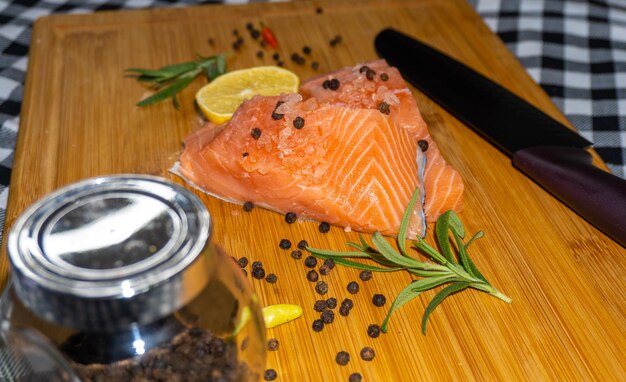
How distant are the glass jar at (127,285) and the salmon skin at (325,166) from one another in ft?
2.71

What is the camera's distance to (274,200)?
2693 mm

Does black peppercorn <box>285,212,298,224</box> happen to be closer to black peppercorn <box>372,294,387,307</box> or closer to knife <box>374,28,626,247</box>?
black peppercorn <box>372,294,387,307</box>

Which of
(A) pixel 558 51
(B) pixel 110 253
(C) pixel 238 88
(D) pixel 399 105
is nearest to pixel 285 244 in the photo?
(D) pixel 399 105

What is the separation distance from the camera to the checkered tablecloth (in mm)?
3684

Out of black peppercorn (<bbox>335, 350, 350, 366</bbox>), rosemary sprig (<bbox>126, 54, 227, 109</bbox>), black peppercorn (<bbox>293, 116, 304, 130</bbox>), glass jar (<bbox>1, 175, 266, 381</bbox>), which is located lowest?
rosemary sprig (<bbox>126, 54, 227, 109</bbox>)

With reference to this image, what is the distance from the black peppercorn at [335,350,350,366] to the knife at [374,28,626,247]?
114 centimetres

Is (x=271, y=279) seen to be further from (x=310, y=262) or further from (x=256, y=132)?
(x=256, y=132)

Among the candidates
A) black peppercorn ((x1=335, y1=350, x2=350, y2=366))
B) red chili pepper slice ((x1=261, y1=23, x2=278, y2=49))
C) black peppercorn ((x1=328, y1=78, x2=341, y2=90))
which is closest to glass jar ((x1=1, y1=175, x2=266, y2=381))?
black peppercorn ((x1=335, y1=350, x2=350, y2=366))

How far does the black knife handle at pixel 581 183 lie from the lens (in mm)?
2555

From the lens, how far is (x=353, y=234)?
270 cm

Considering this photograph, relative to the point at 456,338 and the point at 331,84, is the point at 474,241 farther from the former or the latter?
the point at 331,84

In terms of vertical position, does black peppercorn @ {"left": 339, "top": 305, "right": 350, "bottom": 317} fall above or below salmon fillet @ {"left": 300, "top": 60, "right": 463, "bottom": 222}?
below

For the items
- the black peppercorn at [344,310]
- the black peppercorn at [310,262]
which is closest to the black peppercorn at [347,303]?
the black peppercorn at [344,310]

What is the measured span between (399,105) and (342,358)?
47.1 inches
